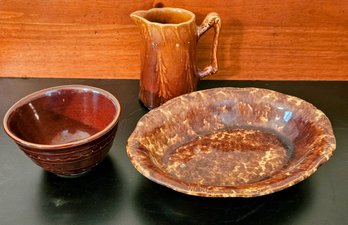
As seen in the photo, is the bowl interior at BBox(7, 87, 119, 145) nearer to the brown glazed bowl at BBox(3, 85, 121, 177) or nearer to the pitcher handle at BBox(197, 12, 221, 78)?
the brown glazed bowl at BBox(3, 85, 121, 177)

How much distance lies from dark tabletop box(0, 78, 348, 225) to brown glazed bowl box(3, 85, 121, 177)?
0.04 metres

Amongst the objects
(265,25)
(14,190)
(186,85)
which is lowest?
(14,190)

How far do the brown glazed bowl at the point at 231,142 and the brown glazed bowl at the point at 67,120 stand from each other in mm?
61

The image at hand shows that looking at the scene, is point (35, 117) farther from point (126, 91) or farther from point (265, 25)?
point (265, 25)

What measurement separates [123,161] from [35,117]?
188 mm

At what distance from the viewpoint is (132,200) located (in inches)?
27.1

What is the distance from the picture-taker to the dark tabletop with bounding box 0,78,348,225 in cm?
65

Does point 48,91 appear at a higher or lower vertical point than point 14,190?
higher

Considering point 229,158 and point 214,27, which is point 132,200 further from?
point 214,27

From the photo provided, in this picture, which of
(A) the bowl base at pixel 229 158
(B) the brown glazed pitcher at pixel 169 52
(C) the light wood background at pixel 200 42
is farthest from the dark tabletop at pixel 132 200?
(C) the light wood background at pixel 200 42

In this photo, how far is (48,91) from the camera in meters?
0.80

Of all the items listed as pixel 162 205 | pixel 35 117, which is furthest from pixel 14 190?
pixel 162 205

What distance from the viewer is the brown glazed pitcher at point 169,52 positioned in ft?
2.66

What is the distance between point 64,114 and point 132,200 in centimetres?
25
